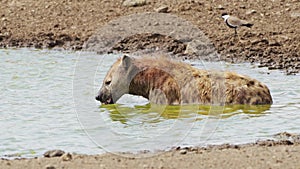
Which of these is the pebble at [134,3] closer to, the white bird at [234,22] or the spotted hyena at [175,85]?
the white bird at [234,22]

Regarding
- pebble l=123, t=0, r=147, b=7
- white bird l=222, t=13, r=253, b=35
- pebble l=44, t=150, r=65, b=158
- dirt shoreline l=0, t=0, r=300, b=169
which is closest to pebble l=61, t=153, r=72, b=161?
pebble l=44, t=150, r=65, b=158

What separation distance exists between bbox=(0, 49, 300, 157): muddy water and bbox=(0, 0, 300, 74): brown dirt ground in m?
0.96

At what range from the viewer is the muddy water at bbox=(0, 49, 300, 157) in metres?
7.75

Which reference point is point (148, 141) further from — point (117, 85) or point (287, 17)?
point (287, 17)

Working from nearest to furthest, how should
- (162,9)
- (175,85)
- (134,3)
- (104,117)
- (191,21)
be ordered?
(104,117), (175,85), (191,21), (162,9), (134,3)

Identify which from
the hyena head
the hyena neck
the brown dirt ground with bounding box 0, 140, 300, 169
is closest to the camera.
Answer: the brown dirt ground with bounding box 0, 140, 300, 169

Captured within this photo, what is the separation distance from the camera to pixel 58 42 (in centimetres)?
1449

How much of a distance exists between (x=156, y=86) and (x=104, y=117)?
117 centimetres

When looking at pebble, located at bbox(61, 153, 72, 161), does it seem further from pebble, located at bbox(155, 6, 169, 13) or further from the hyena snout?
pebble, located at bbox(155, 6, 169, 13)

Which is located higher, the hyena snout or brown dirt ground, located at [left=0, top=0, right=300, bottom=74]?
brown dirt ground, located at [left=0, top=0, right=300, bottom=74]

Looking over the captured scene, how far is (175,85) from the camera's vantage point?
10.0 meters

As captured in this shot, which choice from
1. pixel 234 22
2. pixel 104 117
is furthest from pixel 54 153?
pixel 234 22

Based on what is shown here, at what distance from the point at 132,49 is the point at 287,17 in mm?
3043

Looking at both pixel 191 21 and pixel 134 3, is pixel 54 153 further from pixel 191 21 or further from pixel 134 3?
pixel 134 3
